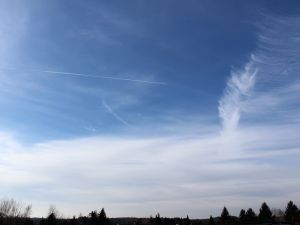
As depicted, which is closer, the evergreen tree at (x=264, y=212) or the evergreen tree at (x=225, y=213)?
the evergreen tree at (x=264, y=212)

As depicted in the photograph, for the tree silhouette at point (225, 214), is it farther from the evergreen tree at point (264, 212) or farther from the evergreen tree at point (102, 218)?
the evergreen tree at point (102, 218)

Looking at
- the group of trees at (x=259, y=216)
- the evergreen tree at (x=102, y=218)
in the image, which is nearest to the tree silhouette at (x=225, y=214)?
the group of trees at (x=259, y=216)

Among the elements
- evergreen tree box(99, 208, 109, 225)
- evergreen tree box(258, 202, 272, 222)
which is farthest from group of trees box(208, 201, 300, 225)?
evergreen tree box(99, 208, 109, 225)

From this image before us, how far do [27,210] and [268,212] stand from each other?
91.4 meters

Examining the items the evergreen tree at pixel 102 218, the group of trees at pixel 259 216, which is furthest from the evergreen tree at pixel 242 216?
the evergreen tree at pixel 102 218

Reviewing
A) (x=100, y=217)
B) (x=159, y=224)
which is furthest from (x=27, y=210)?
(x=159, y=224)

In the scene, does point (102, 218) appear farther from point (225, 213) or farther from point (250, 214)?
point (250, 214)

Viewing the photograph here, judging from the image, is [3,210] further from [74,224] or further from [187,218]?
[187,218]

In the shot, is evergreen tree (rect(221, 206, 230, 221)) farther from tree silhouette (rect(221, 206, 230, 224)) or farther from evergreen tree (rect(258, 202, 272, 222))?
evergreen tree (rect(258, 202, 272, 222))

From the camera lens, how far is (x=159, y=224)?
14688 centimetres

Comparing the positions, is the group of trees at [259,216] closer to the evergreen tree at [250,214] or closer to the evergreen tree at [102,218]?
the evergreen tree at [250,214]

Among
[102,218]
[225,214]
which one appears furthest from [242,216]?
[102,218]

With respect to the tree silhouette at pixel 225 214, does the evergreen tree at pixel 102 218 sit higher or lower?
lower

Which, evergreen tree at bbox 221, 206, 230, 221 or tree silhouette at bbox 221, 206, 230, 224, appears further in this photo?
evergreen tree at bbox 221, 206, 230, 221
